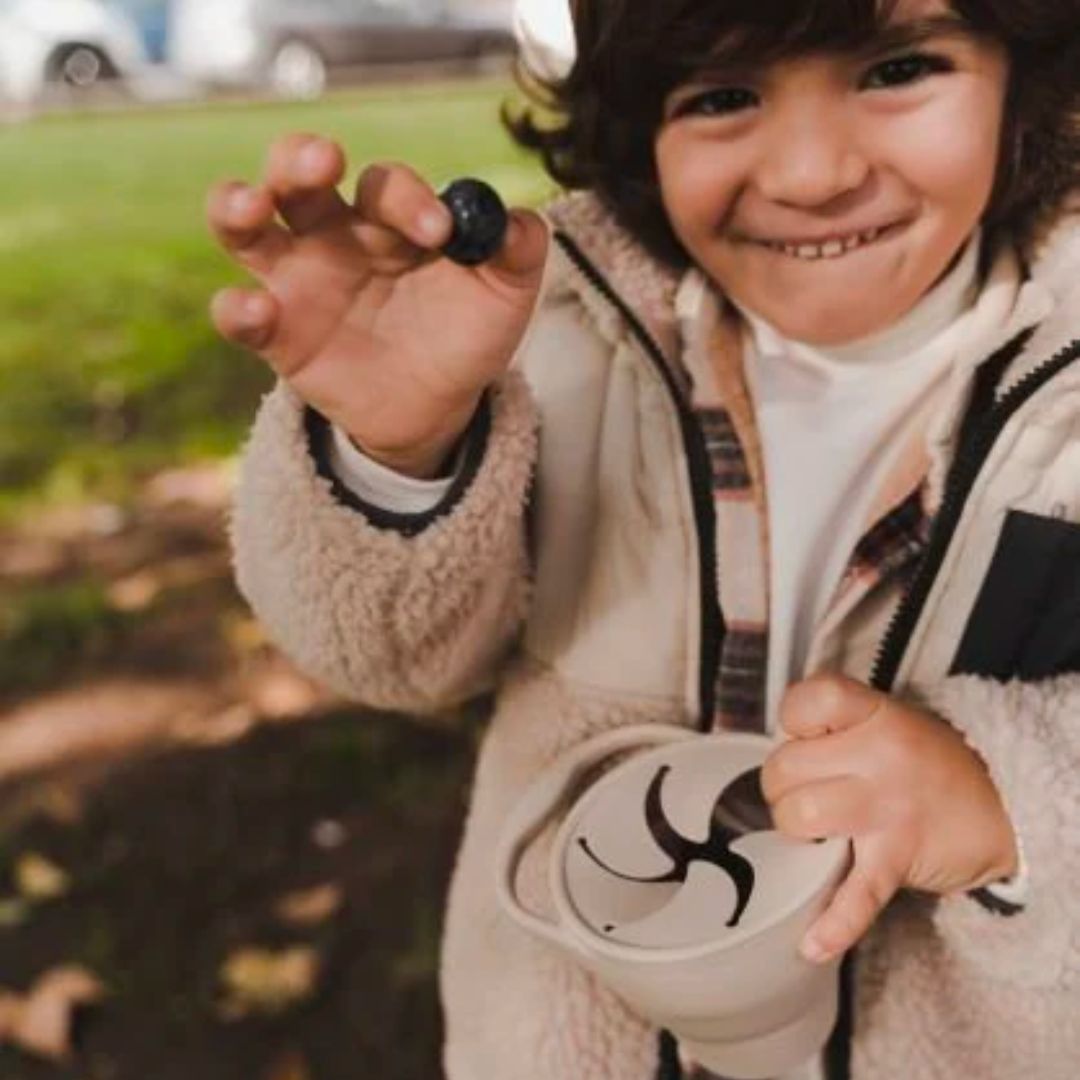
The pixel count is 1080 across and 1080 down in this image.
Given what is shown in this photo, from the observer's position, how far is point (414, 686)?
1.53 m

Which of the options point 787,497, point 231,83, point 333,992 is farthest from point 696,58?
point 231,83

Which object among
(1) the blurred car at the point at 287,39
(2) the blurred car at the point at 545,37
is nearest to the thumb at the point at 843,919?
(2) the blurred car at the point at 545,37

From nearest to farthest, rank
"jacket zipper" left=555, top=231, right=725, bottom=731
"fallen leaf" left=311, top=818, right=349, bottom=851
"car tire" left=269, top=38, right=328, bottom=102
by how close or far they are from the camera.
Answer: "jacket zipper" left=555, top=231, right=725, bottom=731 < "fallen leaf" left=311, top=818, right=349, bottom=851 < "car tire" left=269, top=38, right=328, bottom=102

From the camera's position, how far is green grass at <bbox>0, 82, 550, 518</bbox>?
4.00 metres

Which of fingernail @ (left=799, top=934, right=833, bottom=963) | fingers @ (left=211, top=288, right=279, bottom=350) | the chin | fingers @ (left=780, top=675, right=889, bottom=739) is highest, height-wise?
fingers @ (left=211, top=288, right=279, bottom=350)

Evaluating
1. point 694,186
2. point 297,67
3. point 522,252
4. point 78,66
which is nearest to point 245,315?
point 522,252

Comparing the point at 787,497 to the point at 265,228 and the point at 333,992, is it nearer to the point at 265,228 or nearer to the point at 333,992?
the point at 265,228

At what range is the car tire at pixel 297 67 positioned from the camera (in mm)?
13125

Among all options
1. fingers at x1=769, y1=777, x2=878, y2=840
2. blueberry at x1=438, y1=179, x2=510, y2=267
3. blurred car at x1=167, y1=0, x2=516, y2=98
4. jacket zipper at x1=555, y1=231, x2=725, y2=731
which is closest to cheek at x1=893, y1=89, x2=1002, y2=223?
jacket zipper at x1=555, y1=231, x2=725, y2=731

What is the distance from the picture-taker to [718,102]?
1.43m

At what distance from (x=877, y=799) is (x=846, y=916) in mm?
86

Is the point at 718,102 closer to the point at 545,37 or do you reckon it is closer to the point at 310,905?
the point at 545,37

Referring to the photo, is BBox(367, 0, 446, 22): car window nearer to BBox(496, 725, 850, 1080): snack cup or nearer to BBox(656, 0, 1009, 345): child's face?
BBox(656, 0, 1009, 345): child's face

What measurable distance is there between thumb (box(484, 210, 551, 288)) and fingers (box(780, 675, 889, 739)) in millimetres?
342
